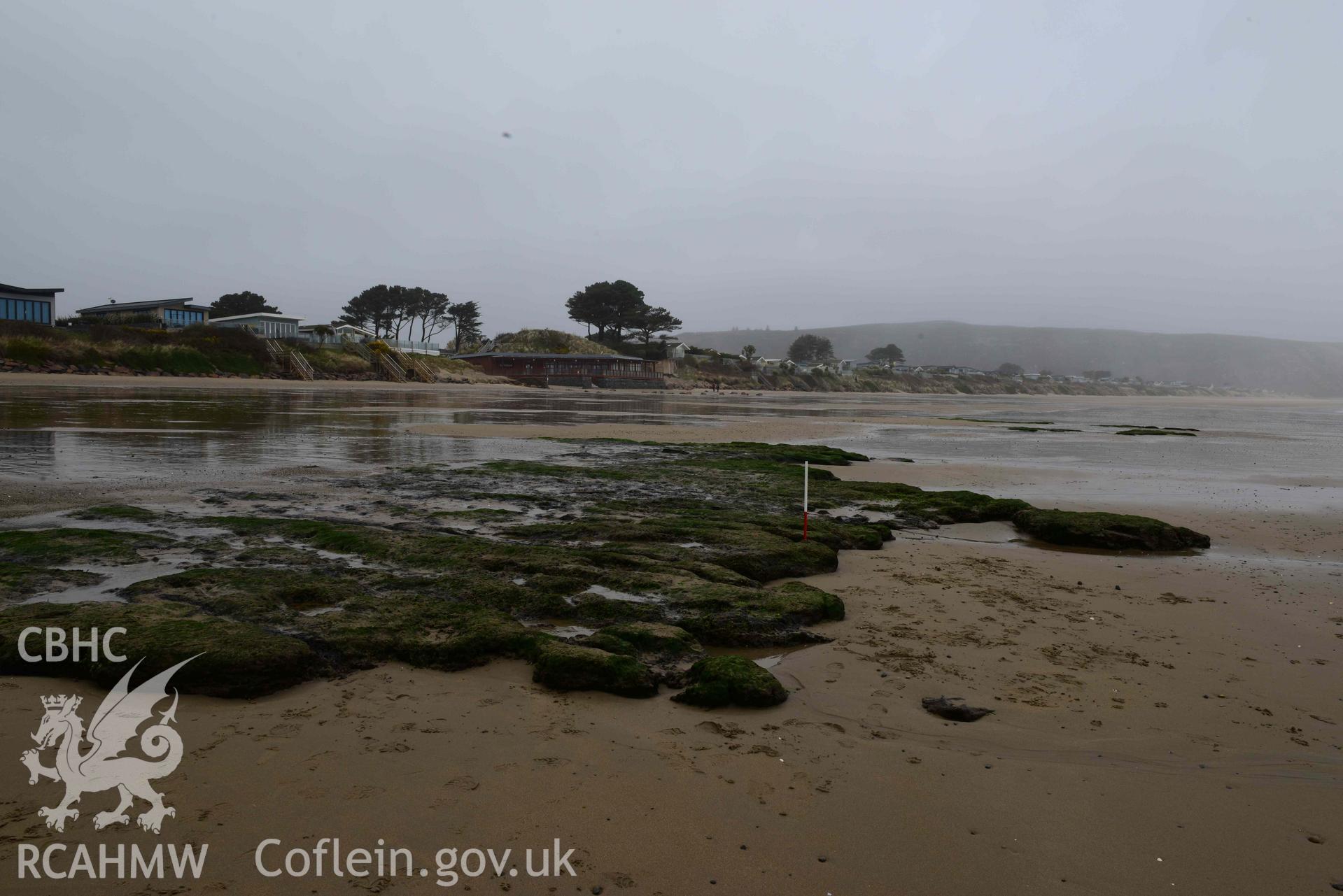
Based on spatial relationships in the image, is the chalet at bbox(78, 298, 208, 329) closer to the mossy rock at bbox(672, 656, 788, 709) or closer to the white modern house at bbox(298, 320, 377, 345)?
the white modern house at bbox(298, 320, 377, 345)

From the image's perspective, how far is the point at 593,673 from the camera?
5.22 m

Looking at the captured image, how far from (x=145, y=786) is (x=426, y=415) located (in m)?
31.9

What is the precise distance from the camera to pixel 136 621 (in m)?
5.43

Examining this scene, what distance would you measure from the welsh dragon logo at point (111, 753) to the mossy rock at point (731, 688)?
9.54 feet

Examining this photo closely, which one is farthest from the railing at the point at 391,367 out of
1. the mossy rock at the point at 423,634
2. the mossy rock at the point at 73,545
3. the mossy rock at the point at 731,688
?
the mossy rock at the point at 731,688

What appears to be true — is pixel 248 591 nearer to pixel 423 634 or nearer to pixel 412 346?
pixel 423 634

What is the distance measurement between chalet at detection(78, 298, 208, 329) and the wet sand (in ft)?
256

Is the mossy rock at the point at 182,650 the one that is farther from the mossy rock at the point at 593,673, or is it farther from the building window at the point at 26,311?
the building window at the point at 26,311

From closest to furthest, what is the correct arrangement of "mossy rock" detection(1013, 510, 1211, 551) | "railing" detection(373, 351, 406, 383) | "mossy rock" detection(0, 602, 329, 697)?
"mossy rock" detection(0, 602, 329, 697) → "mossy rock" detection(1013, 510, 1211, 551) → "railing" detection(373, 351, 406, 383)

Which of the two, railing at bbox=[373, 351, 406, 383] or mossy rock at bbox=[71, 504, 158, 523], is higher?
railing at bbox=[373, 351, 406, 383]

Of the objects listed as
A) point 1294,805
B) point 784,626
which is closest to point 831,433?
point 784,626

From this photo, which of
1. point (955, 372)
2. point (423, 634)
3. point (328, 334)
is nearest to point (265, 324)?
point (328, 334)

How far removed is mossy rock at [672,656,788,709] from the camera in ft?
16.4

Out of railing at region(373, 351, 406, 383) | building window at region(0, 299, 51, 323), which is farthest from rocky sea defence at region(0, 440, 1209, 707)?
railing at region(373, 351, 406, 383)
